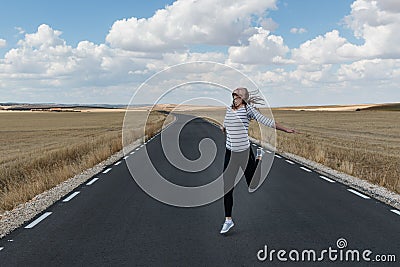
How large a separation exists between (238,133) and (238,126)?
0.33 feet

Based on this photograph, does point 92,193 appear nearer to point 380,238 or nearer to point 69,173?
point 69,173

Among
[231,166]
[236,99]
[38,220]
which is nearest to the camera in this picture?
[236,99]

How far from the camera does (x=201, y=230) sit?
7074 millimetres

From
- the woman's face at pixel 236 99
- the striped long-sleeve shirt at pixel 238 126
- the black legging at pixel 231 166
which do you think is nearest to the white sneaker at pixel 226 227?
the black legging at pixel 231 166

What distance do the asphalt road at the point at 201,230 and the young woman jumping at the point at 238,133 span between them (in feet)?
2.09

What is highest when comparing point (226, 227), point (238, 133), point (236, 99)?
point (236, 99)

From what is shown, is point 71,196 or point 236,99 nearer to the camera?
point 236,99

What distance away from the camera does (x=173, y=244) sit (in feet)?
20.7

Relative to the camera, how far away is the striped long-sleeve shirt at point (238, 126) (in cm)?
676

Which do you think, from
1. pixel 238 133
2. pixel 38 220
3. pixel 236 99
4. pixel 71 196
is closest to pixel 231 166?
pixel 238 133

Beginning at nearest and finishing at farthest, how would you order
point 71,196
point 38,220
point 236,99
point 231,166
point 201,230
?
point 236,99
point 231,166
point 201,230
point 38,220
point 71,196

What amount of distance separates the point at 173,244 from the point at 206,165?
938 cm

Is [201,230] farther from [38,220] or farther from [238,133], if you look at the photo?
[38,220]

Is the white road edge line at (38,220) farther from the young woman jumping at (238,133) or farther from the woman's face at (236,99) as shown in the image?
the woman's face at (236,99)
